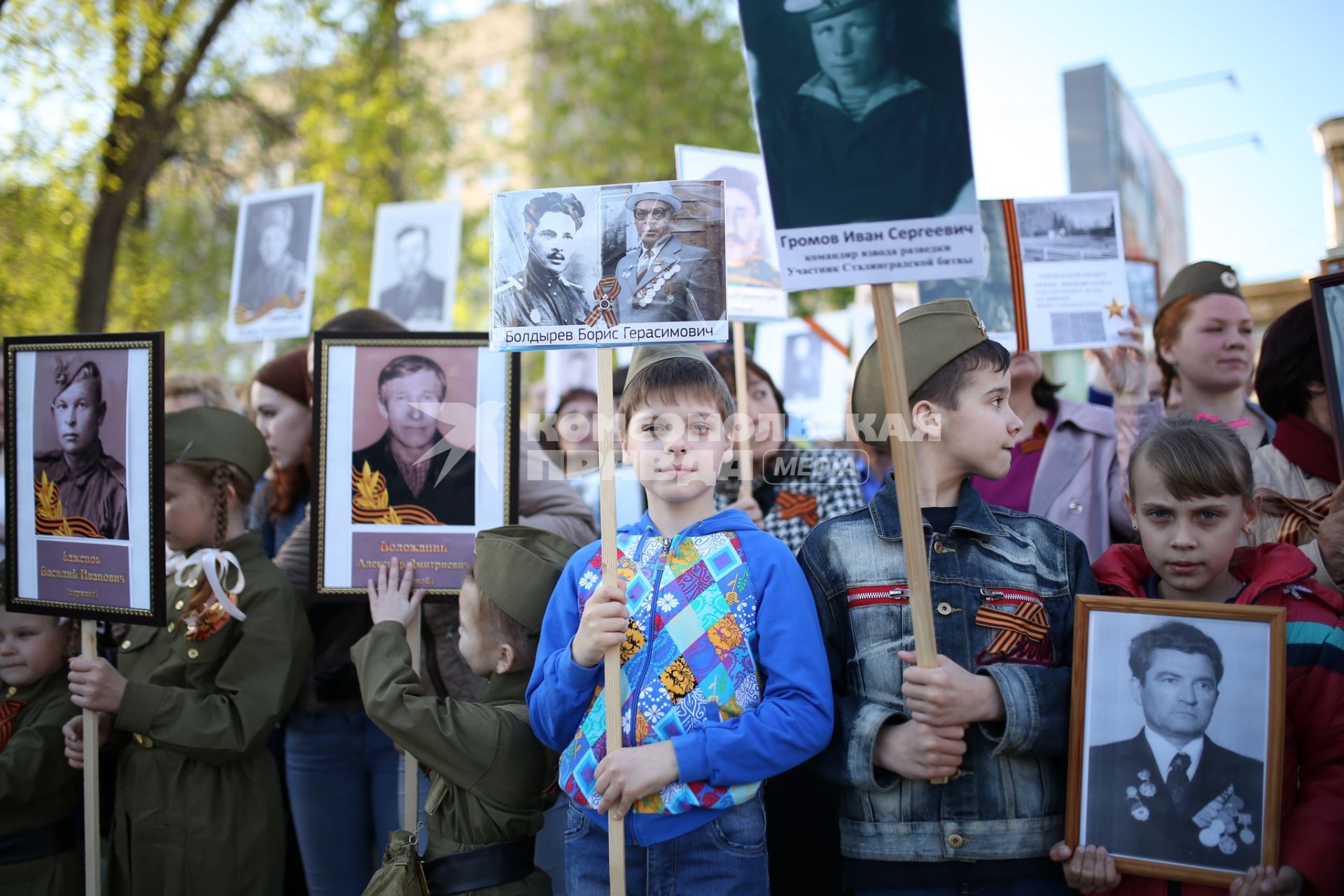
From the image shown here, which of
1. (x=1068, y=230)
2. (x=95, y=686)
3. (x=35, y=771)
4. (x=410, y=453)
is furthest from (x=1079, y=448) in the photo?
(x=35, y=771)

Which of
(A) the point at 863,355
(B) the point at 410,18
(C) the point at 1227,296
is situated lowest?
(A) the point at 863,355

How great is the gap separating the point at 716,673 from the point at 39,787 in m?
2.51

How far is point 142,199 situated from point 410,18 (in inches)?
181

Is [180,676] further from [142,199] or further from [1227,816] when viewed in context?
[142,199]

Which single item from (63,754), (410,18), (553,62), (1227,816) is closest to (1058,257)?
(1227,816)

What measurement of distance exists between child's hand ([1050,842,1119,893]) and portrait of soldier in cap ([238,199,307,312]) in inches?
223

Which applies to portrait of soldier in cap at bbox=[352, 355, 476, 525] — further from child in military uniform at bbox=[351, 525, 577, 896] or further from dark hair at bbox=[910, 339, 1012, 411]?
dark hair at bbox=[910, 339, 1012, 411]

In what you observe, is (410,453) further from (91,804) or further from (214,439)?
(91,804)

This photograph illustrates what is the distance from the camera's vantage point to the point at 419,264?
7.09 meters

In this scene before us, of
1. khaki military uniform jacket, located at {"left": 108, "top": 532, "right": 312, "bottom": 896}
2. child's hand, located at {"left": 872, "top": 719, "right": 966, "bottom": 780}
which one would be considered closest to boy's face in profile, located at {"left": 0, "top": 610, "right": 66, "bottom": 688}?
khaki military uniform jacket, located at {"left": 108, "top": 532, "right": 312, "bottom": 896}

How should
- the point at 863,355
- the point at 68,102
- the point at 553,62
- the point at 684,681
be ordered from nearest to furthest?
the point at 684,681 → the point at 863,355 → the point at 68,102 → the point at 553,62

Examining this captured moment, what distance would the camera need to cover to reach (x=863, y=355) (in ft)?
9.33

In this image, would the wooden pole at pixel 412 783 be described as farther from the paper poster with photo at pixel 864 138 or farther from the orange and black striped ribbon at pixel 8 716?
the paper poster with photo at pixel 864 138

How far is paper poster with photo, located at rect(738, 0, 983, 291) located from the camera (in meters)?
2.19
